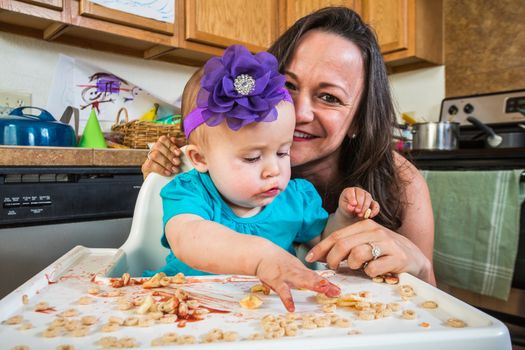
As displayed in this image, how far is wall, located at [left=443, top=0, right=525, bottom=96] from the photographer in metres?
2.43

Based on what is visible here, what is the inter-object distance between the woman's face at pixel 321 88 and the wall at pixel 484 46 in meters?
1.83

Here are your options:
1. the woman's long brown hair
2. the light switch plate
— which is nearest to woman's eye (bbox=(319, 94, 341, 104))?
the woman's long brown hair

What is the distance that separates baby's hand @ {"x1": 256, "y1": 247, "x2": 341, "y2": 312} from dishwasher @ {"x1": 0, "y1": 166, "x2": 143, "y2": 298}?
4.34 ft

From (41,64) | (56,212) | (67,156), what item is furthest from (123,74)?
(56,212)

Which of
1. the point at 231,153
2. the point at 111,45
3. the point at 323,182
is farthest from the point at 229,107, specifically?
the point at 111,45

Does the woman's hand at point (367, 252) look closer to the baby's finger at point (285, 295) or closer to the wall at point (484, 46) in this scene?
the baby's finger at point (285, 295)

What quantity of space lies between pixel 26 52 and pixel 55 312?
2082 mm

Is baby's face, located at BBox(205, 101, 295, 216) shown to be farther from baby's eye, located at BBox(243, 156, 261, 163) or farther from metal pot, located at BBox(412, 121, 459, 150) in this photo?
metal pot, located at BBox(412, 121, 459, 150)

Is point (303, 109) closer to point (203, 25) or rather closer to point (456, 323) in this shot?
point (456, 323)

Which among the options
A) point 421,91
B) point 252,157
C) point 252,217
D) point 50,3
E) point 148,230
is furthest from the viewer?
point 421,91

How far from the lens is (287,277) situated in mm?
490

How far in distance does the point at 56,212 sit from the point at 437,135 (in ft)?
5.96

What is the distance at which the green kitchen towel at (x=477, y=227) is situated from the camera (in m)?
1.83

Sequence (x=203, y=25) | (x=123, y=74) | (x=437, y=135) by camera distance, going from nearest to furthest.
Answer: (x=437, y=135) < (x=203, y=25) < (x=123, y=74)
